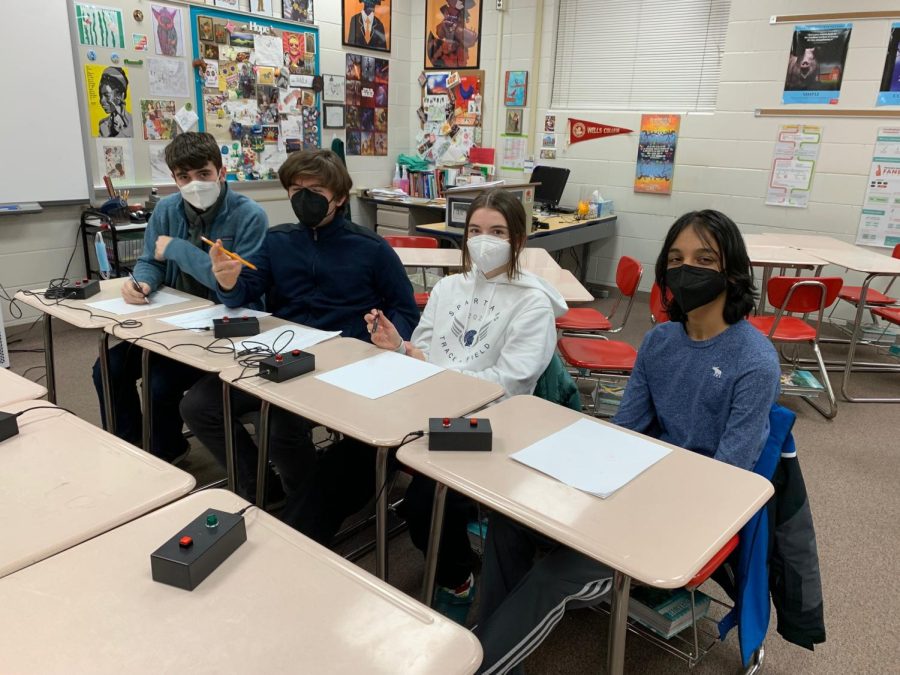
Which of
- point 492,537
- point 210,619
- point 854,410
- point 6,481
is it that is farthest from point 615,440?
point 854,410

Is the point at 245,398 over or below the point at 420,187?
below

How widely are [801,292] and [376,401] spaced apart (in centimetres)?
260

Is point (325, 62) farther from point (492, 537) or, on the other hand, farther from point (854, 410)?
point (492, 537)

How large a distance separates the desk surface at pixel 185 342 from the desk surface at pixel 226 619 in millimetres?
818

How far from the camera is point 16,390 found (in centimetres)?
156

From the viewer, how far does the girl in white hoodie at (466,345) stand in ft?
5.54

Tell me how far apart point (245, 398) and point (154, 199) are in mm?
2887

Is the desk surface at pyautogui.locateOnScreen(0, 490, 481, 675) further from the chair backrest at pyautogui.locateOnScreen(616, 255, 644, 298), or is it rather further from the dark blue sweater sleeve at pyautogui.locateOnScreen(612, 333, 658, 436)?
the chair backrest at pyautogui.locateOnScreen(616, 255, 644, 298)

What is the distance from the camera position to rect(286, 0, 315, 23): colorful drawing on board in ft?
16.7

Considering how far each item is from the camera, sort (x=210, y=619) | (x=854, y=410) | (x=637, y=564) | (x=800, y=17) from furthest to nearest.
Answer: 1. (x=800, y=17)
2. (x=854, y=410)
3. (x=637, y=564)
4. (x=210, y=619)

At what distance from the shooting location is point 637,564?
0.97 meters

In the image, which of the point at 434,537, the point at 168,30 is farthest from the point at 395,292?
the point at 168,30

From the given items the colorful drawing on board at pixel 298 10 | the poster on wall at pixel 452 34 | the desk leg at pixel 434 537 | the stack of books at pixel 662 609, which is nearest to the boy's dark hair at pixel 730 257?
the stack of books at pixel 662 609

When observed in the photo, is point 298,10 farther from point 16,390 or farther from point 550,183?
point 16,390
